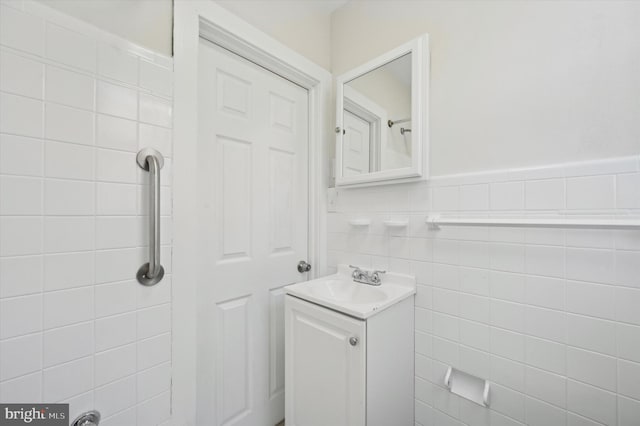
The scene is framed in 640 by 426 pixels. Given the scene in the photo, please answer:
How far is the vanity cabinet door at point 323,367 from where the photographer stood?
89 centimetres

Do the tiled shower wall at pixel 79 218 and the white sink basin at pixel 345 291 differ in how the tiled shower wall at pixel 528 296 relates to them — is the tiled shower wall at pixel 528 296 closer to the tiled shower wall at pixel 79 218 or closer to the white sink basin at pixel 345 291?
the white sink basin at pixel 345 291

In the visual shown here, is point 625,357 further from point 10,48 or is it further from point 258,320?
point 10,48

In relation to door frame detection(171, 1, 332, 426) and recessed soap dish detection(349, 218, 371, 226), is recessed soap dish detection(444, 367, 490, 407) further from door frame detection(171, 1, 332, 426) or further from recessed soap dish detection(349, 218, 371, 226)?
door frame detection(171, 1, 332, 426)

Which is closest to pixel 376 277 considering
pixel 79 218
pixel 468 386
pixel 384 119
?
pixel 468 386

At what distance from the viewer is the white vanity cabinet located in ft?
2.91

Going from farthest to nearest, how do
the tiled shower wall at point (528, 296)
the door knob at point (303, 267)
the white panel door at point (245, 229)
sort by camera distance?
the door knob at point (303, 267) < the white panel door at point (245, 229) < the tiled shower wall at point (528, 296)

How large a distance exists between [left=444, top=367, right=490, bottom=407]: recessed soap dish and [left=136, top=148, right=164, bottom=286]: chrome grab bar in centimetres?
123

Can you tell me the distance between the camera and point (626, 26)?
2.50 feet

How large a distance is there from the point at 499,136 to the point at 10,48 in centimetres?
157

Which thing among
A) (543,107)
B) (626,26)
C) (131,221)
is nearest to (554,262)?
(543,107)

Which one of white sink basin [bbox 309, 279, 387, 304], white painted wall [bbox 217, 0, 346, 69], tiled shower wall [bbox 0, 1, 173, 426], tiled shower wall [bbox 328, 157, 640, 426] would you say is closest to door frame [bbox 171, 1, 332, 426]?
tiled shower wall [bbox 0, 1, 173, 426]

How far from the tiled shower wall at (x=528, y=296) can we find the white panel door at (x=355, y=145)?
0.24 metres

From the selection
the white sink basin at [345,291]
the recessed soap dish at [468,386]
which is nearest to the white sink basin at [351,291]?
the white sink basin at [345,291]

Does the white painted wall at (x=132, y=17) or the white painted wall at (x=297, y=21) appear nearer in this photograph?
the white painted wall at (x=132, y=17)
